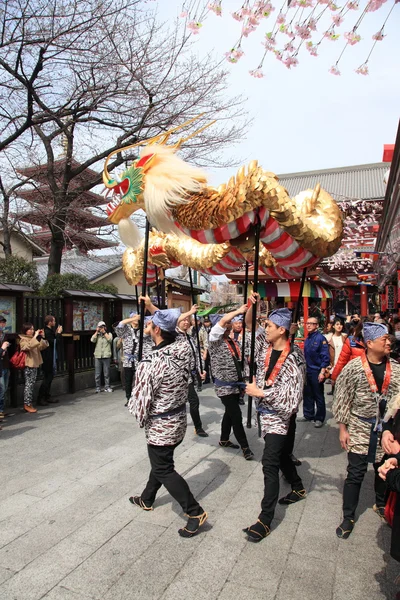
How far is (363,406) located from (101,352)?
6855 mm

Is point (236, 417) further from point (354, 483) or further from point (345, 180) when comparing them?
point (345, 180)

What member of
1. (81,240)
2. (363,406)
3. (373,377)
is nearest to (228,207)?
(373,377)

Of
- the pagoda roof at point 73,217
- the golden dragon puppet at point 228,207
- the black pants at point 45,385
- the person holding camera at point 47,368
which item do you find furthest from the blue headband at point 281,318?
the pagoda roof at point 73,217

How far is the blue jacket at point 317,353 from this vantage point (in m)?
6.36

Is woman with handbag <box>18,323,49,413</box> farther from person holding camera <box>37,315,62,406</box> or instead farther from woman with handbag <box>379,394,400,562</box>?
woman with handbag <box>379,394,400,562</box>

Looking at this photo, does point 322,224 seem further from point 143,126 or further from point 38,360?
point 143,126

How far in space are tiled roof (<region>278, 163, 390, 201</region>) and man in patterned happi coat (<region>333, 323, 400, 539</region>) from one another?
24247mm

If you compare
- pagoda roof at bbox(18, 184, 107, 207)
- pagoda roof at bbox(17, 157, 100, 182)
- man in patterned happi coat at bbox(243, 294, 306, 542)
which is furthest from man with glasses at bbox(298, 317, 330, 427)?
pagoda roof at bbox(17, 157, 100, 182)

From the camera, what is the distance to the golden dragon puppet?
3.51 metres

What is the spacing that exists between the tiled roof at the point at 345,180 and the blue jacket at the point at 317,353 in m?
21.4

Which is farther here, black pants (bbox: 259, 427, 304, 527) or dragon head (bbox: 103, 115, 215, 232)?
dragon head (bbox: 103, 115, 215, 232)

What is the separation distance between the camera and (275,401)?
3334mm

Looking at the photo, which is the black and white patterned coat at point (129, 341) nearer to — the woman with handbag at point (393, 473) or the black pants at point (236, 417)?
the black pants at point (236, 417)

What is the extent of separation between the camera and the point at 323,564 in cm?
277
